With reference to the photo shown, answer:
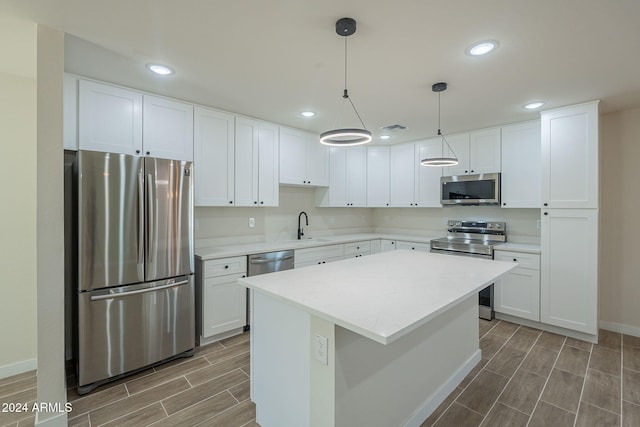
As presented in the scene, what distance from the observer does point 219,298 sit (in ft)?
9.97

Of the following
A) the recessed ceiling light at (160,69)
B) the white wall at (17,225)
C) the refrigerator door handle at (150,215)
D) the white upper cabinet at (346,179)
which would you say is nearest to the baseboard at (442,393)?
the refrigerator door handle at (150,215)

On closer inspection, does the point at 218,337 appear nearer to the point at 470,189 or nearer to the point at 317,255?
the point at 317,255

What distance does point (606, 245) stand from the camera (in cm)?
341

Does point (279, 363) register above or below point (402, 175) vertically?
below

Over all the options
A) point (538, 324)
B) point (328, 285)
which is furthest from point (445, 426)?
point (538, 324)

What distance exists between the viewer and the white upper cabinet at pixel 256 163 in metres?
3.51

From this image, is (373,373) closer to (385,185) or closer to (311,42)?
(311,42)

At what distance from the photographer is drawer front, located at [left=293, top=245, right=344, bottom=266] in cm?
369

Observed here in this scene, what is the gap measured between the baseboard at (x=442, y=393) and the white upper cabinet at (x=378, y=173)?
2.90 metres

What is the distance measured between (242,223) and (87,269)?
1.86 m

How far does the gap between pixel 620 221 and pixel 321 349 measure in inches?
154

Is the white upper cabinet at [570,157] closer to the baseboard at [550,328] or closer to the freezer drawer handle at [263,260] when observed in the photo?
the baseboard at [550,328]

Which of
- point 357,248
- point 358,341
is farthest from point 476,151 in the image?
point 358,341

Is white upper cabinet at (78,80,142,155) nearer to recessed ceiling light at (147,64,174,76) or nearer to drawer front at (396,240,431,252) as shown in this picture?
recessed ceiling light at (147,64,174,76)
